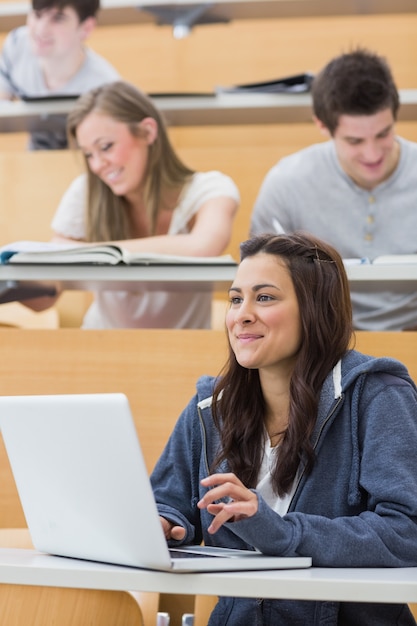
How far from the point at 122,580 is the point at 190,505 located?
0.49 metres

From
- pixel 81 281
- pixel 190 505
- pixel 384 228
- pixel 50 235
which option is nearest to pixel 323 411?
pixel 190 505

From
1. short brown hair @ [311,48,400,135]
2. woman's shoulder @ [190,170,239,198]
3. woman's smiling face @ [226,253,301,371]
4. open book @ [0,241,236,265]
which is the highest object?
short brown hair @ [311,48,400,135]

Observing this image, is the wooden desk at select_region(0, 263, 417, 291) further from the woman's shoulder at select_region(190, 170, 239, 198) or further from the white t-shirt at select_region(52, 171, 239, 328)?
the woman's shoulder at select_region(190, 170, 239, 198)

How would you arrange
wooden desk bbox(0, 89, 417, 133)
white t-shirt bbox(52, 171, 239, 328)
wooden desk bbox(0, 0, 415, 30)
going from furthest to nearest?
wooden desk bbox(0, 0, 415, 30), wooden desk bbox(0, 89, 417, 133), white t-shirt bbox(52, 171, 239, 328)

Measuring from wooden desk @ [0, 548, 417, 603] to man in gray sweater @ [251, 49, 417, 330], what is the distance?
1417 mm

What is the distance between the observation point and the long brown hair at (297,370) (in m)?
1.37

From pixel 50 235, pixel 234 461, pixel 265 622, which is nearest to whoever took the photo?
pixel 265 622

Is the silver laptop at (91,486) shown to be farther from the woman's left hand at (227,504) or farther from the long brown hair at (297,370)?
the long brown hair at (297,370)

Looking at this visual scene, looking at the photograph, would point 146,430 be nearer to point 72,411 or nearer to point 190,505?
point 190,505

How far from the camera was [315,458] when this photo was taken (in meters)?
1.36

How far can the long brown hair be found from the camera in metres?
1.37

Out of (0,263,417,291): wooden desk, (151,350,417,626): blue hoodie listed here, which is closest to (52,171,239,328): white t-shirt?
(0,263,417,291): wooden desk

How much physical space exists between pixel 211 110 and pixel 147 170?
0.40 meters

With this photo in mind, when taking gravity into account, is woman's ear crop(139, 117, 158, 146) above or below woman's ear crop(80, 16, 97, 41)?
below
